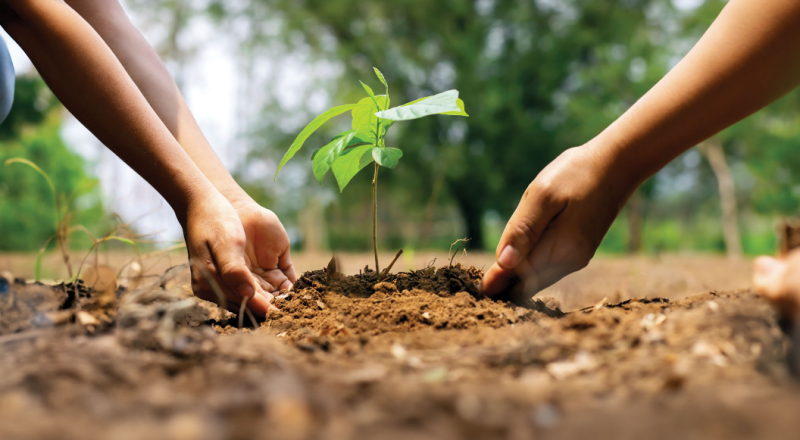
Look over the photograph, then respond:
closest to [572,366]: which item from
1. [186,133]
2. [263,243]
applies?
[263,243]

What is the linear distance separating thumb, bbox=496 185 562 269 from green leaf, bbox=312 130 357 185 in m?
0.58

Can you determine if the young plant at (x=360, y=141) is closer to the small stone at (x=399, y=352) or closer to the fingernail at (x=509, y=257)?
the fingernail at (x=509, y=257)

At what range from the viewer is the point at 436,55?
12.1m

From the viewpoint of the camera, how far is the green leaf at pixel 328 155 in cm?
136

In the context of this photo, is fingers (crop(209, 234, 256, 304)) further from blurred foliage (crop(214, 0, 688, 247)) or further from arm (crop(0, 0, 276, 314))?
blurred foliage (crop(214, 0, 688, 247))

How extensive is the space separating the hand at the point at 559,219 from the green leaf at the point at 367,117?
54 cm

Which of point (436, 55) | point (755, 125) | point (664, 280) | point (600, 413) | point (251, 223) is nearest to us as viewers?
point (600, 413)

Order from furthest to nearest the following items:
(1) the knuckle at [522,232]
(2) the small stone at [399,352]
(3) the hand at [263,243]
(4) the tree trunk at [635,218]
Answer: (4) the tree trunk at [635,218] → (3) the hand at [263,243] → (1) the knuckle at [522,232] → (2) the small stone at [399,352]

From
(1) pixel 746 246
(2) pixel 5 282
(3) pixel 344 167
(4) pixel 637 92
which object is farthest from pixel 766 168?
(2) pixel 5 282

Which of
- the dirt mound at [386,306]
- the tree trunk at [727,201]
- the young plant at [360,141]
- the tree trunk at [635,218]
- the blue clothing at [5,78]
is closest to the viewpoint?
the dirt mound at [386,306]

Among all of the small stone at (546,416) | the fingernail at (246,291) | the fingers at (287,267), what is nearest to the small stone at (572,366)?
the small stone at (546,416)

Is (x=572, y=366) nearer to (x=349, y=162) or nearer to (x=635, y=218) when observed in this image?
(x=349, y=162)

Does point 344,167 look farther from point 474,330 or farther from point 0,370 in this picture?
point 0,370

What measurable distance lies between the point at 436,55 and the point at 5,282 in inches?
464
